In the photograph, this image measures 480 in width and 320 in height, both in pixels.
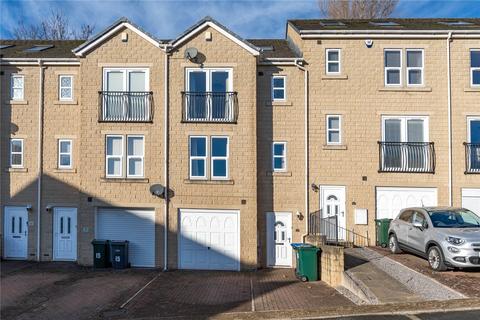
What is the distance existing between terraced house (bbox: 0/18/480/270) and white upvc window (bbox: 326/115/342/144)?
4cm

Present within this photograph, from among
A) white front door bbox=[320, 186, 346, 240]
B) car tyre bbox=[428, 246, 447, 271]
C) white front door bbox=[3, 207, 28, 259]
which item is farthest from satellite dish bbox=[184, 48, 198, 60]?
car tyre bbox=[428, 246, 447, 271]

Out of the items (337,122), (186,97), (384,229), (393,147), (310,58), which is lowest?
(384,229)

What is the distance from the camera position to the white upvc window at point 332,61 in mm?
16391

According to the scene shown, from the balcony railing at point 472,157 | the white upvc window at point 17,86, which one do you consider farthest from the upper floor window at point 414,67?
the white upvc window at point 17,86

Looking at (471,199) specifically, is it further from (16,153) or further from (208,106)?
(16,153)

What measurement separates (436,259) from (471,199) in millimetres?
6826

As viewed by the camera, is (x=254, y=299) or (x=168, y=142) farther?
(x=168, y=142)

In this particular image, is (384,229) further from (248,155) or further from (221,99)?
(221,99)

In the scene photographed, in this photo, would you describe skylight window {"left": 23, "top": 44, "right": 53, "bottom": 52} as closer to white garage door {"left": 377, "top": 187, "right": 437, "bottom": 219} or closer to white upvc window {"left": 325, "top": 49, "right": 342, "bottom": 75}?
white upvc window {"left": 325, "top": 49, "right": 342, "bottom": 75}

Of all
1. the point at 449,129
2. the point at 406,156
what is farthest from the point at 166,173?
the point at 449,129

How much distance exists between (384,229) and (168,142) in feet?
29.5

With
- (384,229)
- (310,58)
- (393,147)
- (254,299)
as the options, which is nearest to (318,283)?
(254,299)

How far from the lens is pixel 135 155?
52.9 ft

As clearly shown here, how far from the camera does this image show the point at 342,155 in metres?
16.1
